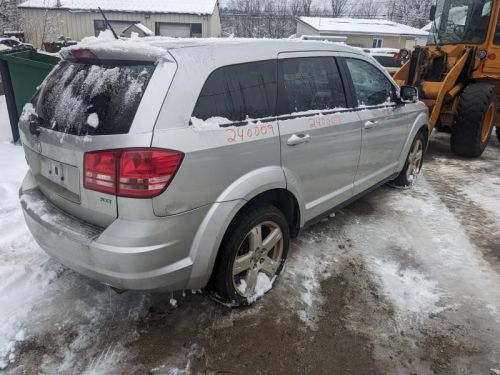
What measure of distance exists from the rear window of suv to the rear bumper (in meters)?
0.54

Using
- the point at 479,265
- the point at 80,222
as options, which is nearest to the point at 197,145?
the point at 80,222

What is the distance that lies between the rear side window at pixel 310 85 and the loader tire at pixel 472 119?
175 inches

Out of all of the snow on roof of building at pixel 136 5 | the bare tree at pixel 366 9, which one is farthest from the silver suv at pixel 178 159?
the bare tree at pixel 366 9

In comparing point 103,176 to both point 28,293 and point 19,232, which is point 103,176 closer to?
point 28,293

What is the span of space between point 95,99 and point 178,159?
630mm

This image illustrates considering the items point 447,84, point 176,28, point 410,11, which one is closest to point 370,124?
point 447,84

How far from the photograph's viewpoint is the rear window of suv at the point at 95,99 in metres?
2.23

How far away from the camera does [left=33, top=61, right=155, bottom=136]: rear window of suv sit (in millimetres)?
2234

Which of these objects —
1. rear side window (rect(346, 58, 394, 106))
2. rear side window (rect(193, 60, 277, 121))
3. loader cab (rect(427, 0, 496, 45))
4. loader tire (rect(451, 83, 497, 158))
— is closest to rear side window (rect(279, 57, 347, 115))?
rear side window (rect(193, 60, 277, 121))

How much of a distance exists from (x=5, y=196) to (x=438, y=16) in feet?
27.6

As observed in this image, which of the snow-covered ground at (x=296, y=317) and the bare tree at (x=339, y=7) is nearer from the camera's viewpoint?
the snow-covered ground at (x=296, y=317)

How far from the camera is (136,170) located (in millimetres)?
2148

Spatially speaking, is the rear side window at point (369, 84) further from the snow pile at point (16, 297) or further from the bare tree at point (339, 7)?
the bare tree at point (339, 7)

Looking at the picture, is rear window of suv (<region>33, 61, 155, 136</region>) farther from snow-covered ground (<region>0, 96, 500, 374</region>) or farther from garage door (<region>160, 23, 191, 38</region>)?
garage door (<region>160, 23, 191, 38</region>)
